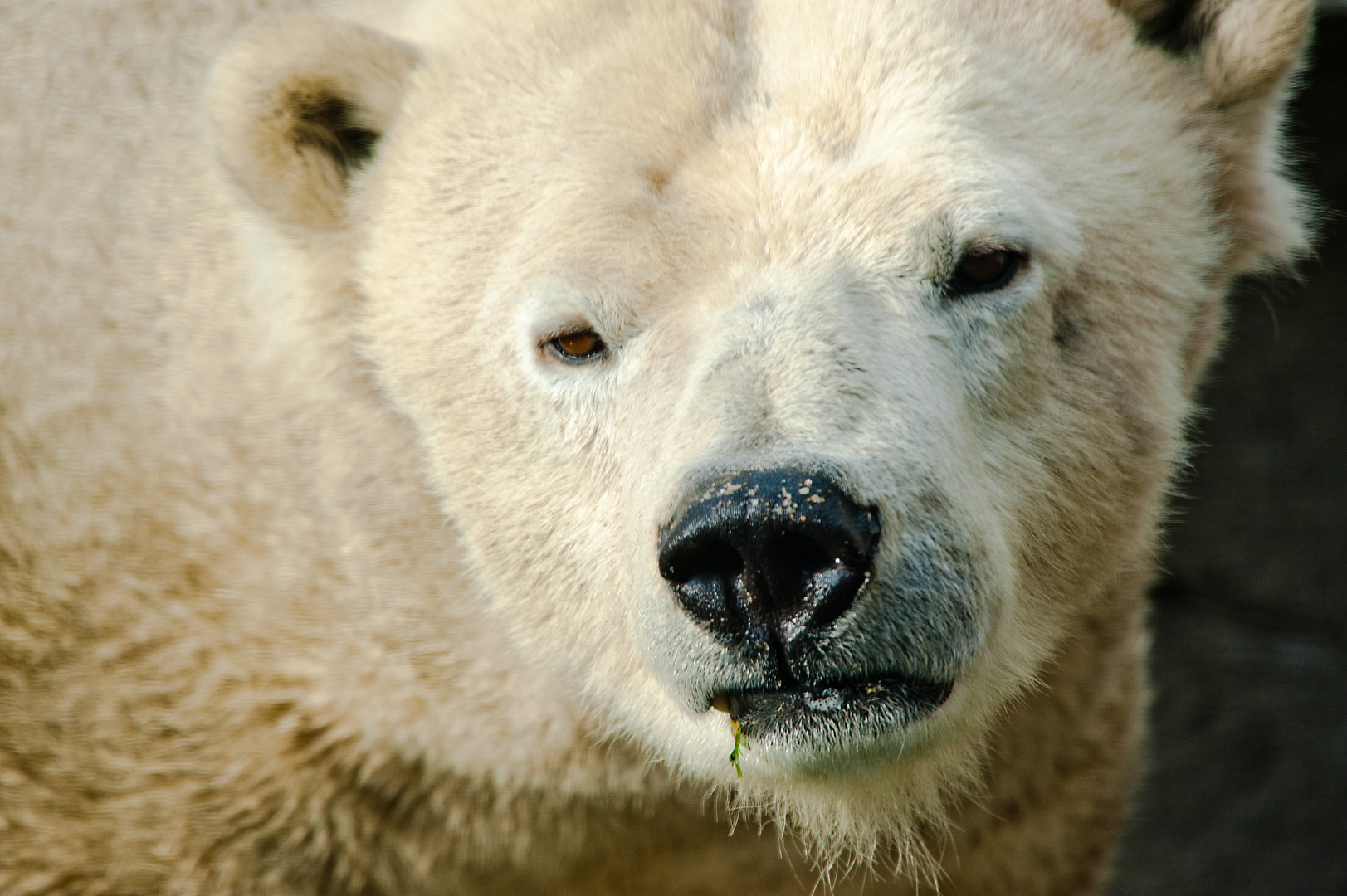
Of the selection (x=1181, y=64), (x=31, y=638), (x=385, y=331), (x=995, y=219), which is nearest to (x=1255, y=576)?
(x=1181, y=64)

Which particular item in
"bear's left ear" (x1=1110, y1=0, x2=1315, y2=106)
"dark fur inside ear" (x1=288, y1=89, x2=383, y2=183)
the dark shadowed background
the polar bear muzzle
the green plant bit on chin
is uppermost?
"dark fur inside ear" (x1=288, y1=89, x2=383, y2=183)

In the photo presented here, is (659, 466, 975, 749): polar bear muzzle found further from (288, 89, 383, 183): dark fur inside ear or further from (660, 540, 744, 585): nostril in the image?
(288, 89, 383, 183): dark fur inside ear

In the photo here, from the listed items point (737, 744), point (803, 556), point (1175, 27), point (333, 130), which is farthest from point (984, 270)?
point (333, 130)

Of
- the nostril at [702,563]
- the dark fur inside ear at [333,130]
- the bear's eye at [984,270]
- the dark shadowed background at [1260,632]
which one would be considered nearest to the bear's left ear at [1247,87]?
the bear's eye at [984,270]

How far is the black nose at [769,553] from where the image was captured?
69.0 inches

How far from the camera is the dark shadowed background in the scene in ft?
16.8

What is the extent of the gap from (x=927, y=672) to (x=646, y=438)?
2.05 feet

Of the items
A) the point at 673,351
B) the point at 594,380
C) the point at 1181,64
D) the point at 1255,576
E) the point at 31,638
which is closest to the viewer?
the point at 673,351

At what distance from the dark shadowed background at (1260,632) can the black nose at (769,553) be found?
363 centimetres

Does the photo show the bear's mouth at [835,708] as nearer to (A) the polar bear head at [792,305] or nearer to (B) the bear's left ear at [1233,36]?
(A) the polar bear head at [792,305]

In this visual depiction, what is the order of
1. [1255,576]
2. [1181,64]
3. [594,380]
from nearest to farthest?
[594,380] < [1181,64] < [1255,576]

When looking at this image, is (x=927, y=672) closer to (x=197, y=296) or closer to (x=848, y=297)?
(x=848, y=297)

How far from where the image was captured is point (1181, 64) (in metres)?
2.54

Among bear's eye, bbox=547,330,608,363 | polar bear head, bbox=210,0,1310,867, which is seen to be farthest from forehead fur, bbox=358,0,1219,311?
bear's eye, bbox=547,330,608,363
